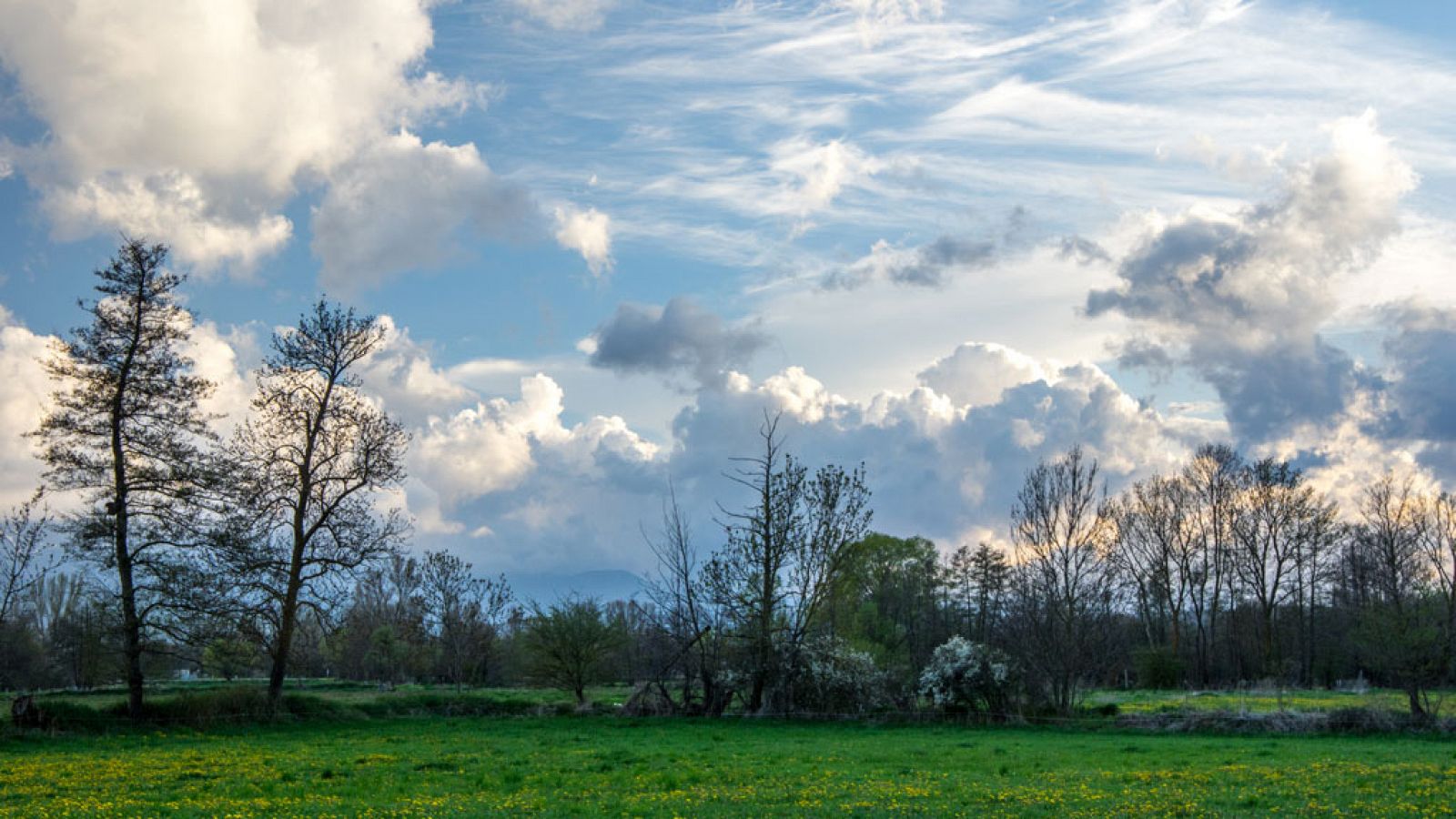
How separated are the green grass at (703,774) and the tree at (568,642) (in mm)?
10678

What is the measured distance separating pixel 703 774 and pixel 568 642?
23373mm

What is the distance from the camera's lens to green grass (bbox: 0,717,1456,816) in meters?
15.5

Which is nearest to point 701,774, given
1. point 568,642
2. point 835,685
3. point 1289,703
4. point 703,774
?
point 703,774

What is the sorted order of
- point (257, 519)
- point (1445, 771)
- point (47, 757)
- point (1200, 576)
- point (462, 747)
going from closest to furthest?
1. point (1445, 771)
2. point (47, 757)
3. point (462, 747)
4. point (257, 519)
5. point (1200, 576)

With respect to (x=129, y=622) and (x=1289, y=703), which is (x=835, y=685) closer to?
(x=1289, y=703)

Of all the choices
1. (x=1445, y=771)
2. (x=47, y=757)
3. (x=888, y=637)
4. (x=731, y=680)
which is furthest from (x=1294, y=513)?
(x=47, y=757)

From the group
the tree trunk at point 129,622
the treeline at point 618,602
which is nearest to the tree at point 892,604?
the treeline at point 618,602

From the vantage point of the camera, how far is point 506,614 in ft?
218

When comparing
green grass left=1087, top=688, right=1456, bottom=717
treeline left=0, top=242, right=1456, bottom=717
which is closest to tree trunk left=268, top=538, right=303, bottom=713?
treeline left=0, top=242, right=1456, bottom=717

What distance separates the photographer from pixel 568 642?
139ft

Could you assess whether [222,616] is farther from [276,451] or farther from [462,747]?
[462,747]

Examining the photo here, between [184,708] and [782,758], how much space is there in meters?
20.4

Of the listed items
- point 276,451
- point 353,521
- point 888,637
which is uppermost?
point 276,451

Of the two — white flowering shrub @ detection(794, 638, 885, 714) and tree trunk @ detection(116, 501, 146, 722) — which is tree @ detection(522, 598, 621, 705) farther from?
tree trunk @ detection(116, 501, 146, 722)
